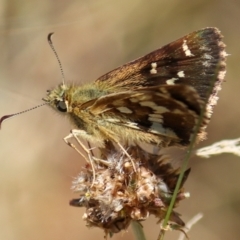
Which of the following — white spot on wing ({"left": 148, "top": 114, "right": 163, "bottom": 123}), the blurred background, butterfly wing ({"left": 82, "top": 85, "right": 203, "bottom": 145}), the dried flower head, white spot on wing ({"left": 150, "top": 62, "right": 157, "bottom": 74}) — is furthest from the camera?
the blurred background

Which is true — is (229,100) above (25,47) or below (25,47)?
below

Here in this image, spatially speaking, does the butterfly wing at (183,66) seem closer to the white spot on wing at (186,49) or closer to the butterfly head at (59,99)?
the white spot on wing at (186,49)

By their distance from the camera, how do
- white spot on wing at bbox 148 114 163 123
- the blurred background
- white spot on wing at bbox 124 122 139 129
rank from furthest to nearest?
the blurred background < white spot on wing at bbox 124 122 139 129 < white spot on wing at bbox 148 114 163 123

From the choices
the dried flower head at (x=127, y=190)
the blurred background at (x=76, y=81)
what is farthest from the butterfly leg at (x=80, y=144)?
the blurred background at (x=76, y=81)

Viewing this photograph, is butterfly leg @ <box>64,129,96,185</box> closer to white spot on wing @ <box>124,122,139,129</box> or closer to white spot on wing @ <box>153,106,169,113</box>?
white spot on wing @ <box>124,122,139,129</box>

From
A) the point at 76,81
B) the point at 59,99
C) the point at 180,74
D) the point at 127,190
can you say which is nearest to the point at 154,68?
the point at 180,74

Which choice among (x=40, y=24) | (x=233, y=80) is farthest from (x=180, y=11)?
(x=40, y=24)

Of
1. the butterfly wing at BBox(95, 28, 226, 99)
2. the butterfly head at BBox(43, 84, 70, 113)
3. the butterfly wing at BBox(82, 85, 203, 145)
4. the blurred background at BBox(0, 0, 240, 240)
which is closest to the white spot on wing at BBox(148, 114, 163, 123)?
the butterfly wing at BBox(82, 85, 203, 145)

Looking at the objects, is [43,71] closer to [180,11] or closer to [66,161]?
[66,161]
